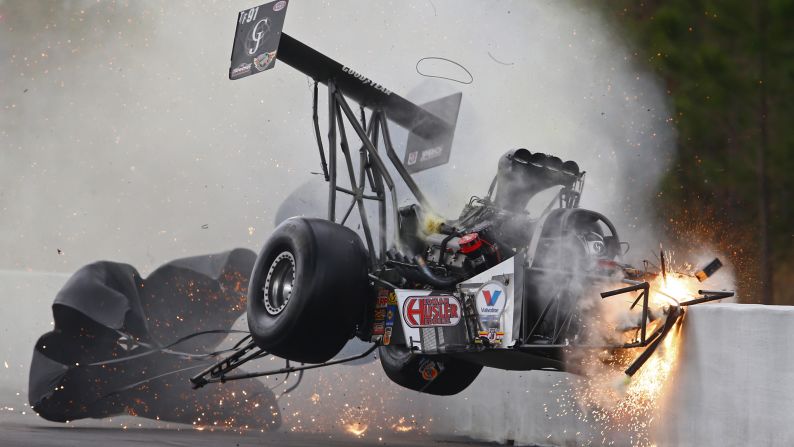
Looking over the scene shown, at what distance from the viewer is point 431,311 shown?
6.22 metres

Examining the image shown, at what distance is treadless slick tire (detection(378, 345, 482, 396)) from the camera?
7465 mm

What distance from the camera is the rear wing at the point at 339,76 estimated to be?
729 cm

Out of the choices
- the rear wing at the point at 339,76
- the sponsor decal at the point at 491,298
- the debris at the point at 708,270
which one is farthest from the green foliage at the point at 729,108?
the sponsor decal at the point at 491,298

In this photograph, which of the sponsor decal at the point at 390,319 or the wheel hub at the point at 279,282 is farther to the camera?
the wheel hub at the point at 279,282

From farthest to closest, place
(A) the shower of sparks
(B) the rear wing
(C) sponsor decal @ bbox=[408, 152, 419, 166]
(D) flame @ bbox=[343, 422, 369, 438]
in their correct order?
(D) flame @ bbox=[343, 422, 369, 438]
(C) sponsor decal @ bbox=[408, 152, 419, 166]
(B) the rear wing
(A) the shower of sparks

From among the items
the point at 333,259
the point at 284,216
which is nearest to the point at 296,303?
the point at 333,259

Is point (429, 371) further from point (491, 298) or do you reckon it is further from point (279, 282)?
point (491, 298)

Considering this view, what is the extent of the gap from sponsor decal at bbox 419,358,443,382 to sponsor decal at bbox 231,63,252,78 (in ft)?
9.05

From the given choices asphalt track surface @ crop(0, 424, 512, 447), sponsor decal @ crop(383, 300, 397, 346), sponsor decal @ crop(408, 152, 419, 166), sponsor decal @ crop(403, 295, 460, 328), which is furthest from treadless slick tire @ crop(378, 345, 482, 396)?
sponsor decal @ crop(408, 152, 419, 166)

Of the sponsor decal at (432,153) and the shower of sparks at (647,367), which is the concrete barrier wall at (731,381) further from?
the sponsor decal at (432,153)

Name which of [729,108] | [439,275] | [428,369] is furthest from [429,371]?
[729,108]

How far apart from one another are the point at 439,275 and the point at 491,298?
77cm

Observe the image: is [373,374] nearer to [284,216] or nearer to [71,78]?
[284,216]

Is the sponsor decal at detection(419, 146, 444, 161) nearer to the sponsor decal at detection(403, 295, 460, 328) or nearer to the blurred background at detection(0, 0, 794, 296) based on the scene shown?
the blurred background at detection(0, 0, 794, 296)
